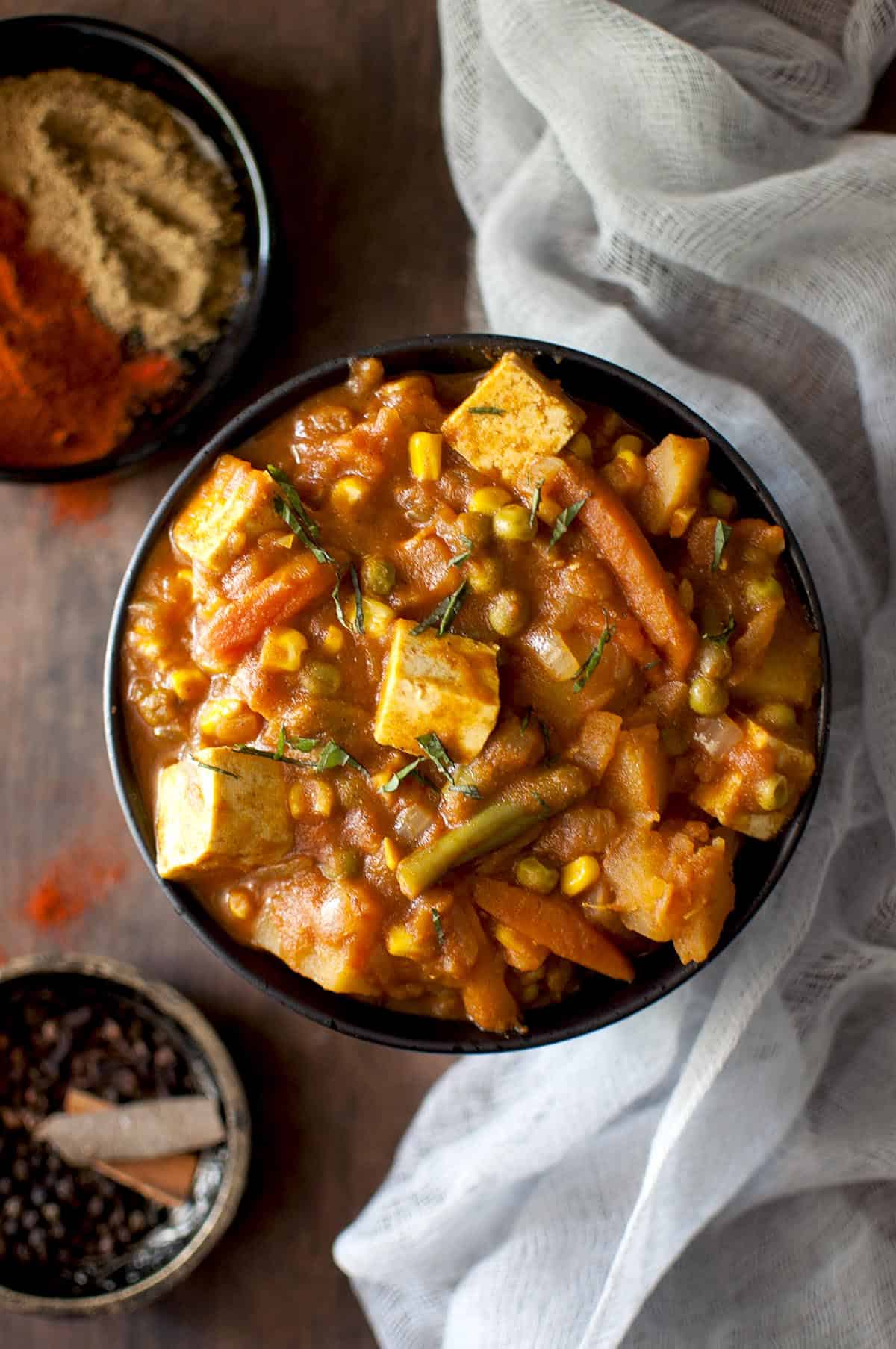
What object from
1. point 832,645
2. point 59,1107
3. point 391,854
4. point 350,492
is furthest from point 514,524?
point 59,1107

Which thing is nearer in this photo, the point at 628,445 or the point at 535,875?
the point at 535,875

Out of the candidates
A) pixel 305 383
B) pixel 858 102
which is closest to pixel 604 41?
pixel 858 102

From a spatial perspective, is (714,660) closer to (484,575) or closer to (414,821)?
(484,575)

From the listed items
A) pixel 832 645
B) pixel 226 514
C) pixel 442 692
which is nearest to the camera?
pixel 442 692

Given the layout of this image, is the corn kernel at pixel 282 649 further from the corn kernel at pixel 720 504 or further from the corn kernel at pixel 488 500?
the corn kernel at pixel 720 504

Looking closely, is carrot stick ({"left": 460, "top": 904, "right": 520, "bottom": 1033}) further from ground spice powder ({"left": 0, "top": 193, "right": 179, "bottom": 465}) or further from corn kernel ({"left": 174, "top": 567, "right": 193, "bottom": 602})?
ground spice powder ({"left": 0, "top": 193, "right": 179, "bottom": 465})

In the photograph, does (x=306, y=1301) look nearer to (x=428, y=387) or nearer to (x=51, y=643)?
(x=51, y=643)

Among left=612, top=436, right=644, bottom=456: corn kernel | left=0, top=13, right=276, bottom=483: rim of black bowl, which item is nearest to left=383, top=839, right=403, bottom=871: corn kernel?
left=612, top=436, right=644, bottom=456: corn kernel
